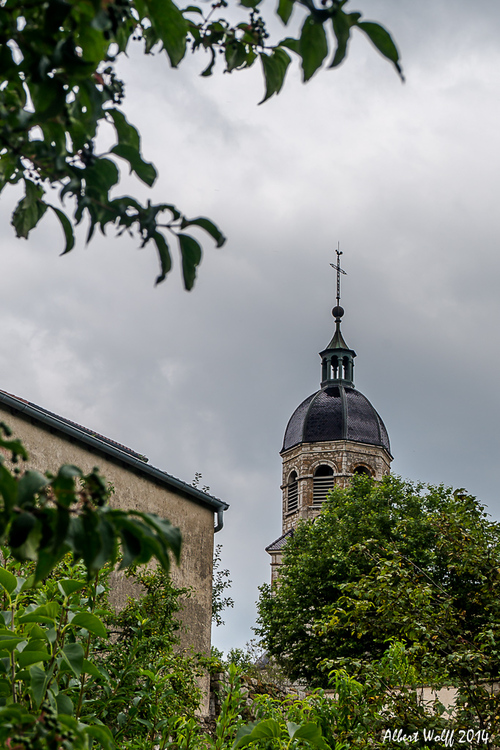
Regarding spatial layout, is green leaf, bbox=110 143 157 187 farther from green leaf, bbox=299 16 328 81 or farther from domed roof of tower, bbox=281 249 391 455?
domed roof of tower, bbox=281 249 391 455

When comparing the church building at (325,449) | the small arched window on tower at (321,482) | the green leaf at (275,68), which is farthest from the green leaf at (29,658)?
the small arched window on tower at (321,482)

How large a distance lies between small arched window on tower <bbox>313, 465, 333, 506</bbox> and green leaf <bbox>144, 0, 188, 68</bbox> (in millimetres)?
45880

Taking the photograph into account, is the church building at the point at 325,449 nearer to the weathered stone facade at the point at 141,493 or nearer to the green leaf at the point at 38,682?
the weathered stone facade at the point at 141,493

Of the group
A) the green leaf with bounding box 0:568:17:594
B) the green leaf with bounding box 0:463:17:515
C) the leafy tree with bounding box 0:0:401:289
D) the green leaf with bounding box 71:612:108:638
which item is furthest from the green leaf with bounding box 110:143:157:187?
the green leaf with bounding box 0:568:17:594

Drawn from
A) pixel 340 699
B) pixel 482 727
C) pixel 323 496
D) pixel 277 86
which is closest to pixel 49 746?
pixel 277 86

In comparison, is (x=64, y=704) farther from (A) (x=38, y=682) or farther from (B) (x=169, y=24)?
(B) (x=169, y=24)

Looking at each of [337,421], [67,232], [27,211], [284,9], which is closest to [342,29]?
[284,9]

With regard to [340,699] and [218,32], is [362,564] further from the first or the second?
[218,32]

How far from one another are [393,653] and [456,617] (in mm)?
2804

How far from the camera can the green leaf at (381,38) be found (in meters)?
1.41

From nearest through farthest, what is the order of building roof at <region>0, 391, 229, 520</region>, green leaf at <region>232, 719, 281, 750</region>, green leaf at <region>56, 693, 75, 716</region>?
green leaf at <region>56, 693, 75, 716</region> → green leaf at <region>232, 719, 281, 750</region> → building roof at <region>0, 391, 229, 520</region>

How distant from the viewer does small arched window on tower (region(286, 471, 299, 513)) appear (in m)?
47.6

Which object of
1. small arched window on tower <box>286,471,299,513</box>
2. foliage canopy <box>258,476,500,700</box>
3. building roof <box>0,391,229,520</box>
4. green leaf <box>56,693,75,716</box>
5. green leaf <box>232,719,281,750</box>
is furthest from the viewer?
small arched window on tower <box>286,471,299,513</box>

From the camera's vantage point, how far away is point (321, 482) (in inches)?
1859
